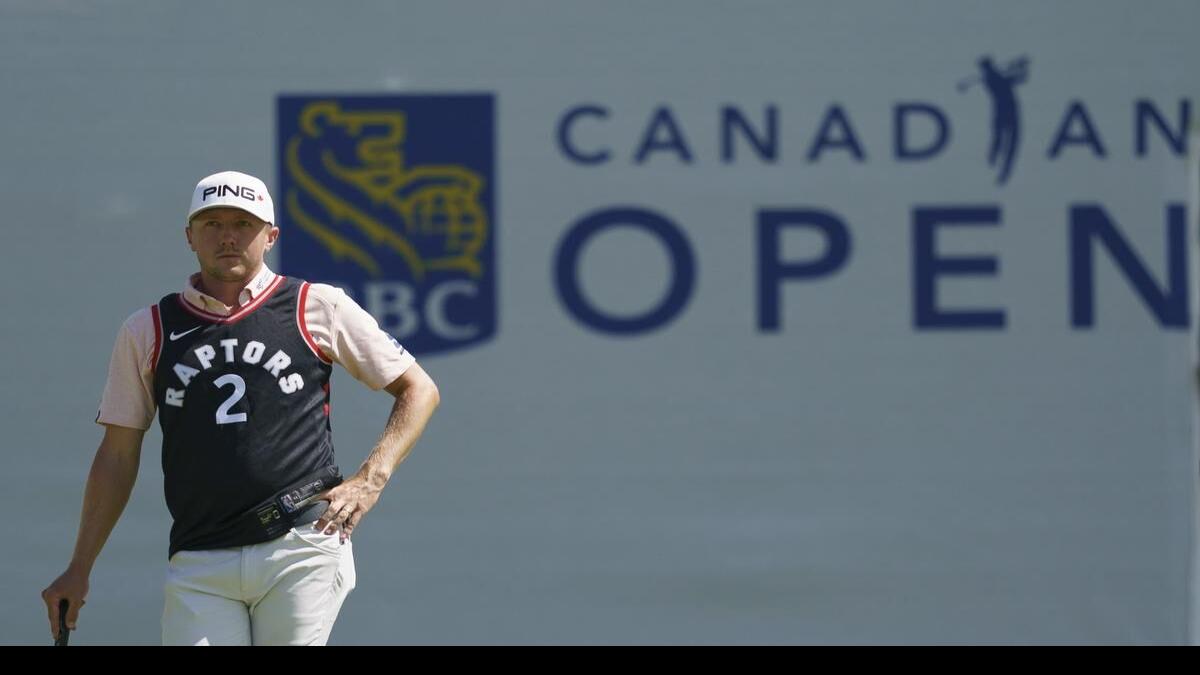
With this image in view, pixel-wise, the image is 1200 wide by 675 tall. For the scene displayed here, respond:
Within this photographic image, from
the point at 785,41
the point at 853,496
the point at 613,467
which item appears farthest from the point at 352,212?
the point at 853,496

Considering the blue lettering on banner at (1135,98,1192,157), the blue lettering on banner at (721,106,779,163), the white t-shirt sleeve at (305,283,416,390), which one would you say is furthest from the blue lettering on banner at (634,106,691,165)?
the white t-shirt sleeve at (305,283,416,390)

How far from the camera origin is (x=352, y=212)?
351 cm

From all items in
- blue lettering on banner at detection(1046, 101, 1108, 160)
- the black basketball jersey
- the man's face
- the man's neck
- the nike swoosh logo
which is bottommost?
the black basketball jersey

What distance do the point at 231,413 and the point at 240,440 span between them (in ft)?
0.15

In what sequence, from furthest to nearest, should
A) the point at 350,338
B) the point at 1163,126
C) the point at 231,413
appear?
the point at 1163,126 → the point at 350,338 → the point at 231,413

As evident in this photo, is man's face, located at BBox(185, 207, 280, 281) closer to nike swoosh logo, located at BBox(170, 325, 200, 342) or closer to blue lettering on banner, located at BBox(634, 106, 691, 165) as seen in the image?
nike swoosh logo, located at BBox(170, 325, 200, 342)

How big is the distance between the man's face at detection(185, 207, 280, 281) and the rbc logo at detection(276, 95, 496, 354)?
1034 millimetres

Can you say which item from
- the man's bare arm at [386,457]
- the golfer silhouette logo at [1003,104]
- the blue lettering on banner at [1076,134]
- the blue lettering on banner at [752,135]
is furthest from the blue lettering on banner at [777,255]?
the man's bare arm at [386,457]

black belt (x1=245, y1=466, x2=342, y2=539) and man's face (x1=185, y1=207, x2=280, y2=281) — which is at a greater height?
man's face (x1=185, y1=207, x2=280, y2=281)

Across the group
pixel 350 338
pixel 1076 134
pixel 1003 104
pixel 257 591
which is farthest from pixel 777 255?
pixel 257 591

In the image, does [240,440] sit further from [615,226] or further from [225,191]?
[615,226]

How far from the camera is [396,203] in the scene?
3518mm

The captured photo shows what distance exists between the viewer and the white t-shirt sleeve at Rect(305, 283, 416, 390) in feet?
8.25

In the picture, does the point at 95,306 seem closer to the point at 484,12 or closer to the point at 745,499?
the point at 484,12
